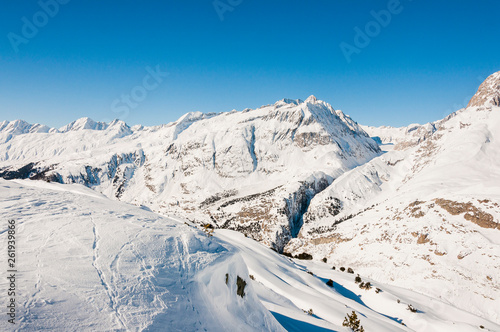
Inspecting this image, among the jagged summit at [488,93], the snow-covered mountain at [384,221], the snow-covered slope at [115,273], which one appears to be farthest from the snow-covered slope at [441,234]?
the snow-covered slope at [115,273]

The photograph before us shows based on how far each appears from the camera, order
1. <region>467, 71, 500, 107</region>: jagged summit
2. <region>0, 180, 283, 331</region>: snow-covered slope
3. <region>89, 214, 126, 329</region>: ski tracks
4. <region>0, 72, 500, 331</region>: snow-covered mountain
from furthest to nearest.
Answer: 1. <region>467, 71, 500, 107</region>: jagged summit
2. <region>0, 72, 500, 331</region>: snow-covered mountain
3. <region>89, 214, 126, 329</region>: ski tracks
4. <region>0, 180, 283, 331</region>: snow-covered slope

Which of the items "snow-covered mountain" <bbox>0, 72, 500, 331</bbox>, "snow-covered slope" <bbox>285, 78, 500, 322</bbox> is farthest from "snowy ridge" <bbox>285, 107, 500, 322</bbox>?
"snow-covered mountain" <bbox>0, 72, 500, 331</bbox>

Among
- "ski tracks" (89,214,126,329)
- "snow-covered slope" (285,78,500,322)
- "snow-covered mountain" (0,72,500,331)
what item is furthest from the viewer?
"snow-covered slope" (285,78,500,322)

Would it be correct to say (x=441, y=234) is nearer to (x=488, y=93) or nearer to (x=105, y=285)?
(x=105, y=285)

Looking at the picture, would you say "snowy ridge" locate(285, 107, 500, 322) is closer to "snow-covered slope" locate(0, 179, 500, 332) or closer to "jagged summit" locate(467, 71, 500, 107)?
"jagged summit" locate(467, 71, 500, 107)

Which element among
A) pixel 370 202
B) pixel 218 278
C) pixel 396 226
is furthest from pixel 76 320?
pixel 370 202

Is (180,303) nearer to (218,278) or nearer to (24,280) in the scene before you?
(218,278)

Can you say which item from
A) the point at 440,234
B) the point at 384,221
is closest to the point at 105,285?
the point at 440,234
